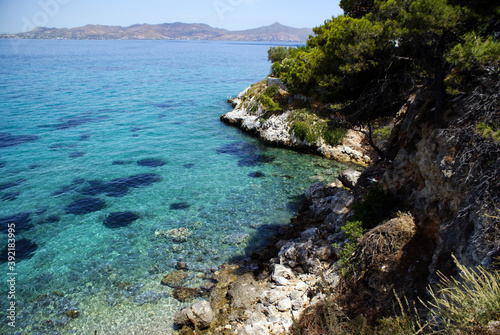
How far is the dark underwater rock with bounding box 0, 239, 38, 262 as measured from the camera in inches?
645

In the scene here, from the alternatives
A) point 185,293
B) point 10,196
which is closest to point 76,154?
point 10,196

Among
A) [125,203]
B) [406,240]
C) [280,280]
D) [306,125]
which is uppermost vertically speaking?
[406,240]

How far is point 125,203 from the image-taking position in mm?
21875

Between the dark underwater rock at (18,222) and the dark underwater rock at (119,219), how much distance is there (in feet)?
15.4

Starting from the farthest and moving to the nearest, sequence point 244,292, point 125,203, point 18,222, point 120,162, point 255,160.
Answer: point 255,160 → point 120,162 → point 125,203 → point 18,222 → point 244,292

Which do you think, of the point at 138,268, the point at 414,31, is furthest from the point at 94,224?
the point at 414,31

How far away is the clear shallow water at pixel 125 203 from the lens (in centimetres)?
1362

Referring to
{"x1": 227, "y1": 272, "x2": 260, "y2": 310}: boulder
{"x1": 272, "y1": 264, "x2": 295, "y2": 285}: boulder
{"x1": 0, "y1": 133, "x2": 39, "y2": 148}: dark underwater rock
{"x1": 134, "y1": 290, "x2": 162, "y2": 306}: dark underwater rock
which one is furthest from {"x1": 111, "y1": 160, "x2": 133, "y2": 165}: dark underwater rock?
{"x1": 272, "y1": 264, "x2": 295, "y2": 285}: boulder

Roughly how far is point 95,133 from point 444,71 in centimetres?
3702

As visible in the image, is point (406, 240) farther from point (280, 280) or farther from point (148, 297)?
point (148, 297)

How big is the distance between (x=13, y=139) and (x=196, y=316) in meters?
34.6

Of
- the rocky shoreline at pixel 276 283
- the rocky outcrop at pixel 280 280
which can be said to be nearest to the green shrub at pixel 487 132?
the rocky outcrop at pixel 280 280

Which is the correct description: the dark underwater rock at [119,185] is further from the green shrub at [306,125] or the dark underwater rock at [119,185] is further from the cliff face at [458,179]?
the cliff face at [458,179]

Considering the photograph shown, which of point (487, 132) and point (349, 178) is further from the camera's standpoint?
point (349, 178)
